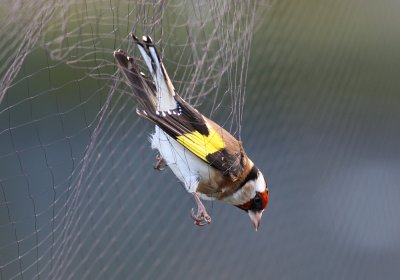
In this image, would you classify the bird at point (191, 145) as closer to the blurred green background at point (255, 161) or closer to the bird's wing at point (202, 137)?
the bird's wing at point (202, 137)

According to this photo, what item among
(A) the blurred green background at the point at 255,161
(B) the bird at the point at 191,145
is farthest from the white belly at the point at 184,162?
(A) the blurred green background at the point at 255,161

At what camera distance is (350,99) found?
1.71 metres

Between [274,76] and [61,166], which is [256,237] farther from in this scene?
[61,166]

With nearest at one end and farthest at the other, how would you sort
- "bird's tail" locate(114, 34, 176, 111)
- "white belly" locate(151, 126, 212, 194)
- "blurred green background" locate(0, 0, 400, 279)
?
1. "bird's tail" locate(114, 34, 176, 111)
2. "white belly" locate(151, 126, 212, 194)
3. "blurred green background" locate(0, 0, 400, 279)

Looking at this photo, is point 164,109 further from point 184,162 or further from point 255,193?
point 255,193

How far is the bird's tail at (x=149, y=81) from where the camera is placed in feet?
2.58

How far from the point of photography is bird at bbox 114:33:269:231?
0.82m

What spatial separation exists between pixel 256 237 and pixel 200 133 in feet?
2.27

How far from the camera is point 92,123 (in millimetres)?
973

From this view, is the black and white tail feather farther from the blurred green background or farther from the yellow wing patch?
the blurred green background

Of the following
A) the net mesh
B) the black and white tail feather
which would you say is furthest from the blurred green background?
the black and white tail feather

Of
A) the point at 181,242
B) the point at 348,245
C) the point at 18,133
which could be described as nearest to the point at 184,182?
the point at 18,133

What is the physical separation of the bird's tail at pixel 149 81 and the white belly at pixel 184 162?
2.8 inches

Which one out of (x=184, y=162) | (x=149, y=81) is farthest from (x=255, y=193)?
(x=149, y=81)
